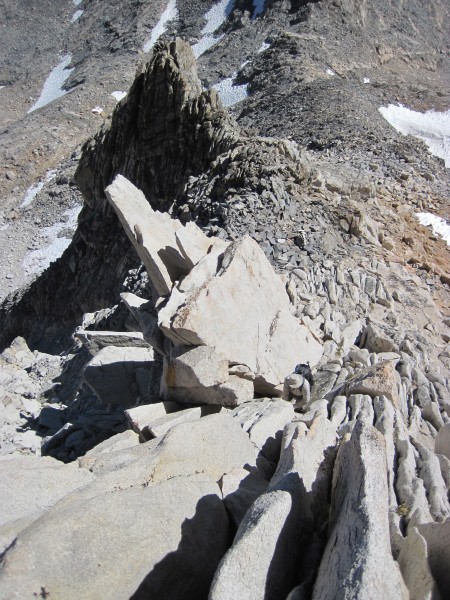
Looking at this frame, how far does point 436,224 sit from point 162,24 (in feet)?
244

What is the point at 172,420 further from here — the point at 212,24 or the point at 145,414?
the point at 212,24

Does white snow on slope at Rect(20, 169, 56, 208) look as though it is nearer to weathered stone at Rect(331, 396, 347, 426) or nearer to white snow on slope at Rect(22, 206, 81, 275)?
white snow on slope at Rect(22, 206, 81, 275)

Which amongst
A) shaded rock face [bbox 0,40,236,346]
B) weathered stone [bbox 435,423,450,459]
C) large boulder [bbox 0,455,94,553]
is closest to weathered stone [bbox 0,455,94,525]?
large boulder [bbox 0,455,94,553]

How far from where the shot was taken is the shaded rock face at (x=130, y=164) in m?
23.4

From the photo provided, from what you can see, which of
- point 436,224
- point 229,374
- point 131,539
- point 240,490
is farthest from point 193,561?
point 436,224

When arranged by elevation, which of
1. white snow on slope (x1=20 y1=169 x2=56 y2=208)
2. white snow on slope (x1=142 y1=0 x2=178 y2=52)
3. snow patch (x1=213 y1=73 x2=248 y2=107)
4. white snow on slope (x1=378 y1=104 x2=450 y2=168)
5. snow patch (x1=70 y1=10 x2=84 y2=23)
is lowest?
white snow on slope (x1=378 y1=104 x2=450 y2=168)

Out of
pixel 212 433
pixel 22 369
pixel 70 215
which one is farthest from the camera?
pixel 70 215

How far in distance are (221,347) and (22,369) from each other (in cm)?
1231

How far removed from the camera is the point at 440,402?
8984mm

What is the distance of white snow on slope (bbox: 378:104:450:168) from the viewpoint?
4116 cm

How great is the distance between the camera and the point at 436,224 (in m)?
20.4

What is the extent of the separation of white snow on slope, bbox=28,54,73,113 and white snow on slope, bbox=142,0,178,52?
1155 centimetres

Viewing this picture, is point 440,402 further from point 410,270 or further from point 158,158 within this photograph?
point 158,158

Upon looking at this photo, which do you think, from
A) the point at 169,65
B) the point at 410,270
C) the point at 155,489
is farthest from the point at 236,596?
the point at 169,65
